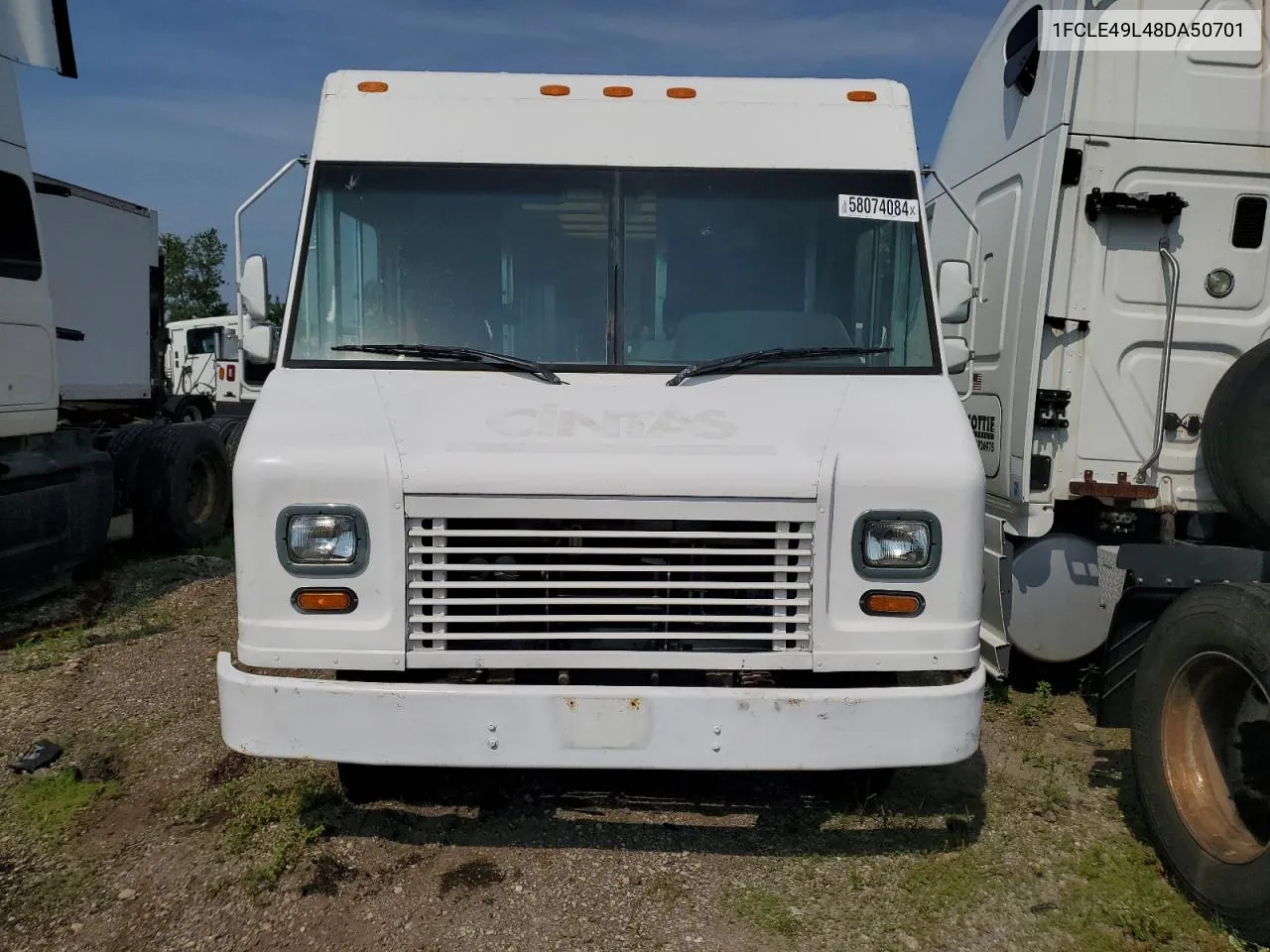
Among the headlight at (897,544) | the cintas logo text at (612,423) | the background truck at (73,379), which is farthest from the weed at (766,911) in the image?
the background truck at (73,379)

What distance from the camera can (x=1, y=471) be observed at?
247 inches

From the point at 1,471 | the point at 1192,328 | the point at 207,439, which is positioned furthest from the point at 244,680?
the point at 207,439

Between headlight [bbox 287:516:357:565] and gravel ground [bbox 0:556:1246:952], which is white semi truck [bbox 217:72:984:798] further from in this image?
gravel ground [bbox 0:556:1246:952]

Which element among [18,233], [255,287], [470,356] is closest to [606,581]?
[470,356]

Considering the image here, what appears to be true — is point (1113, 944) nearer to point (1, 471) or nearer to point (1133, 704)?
point (1133, 704)

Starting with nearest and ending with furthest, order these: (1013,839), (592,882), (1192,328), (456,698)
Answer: (456,698)
(592,882)
(1013,839)
(1192,328)

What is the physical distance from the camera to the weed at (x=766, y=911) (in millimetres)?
3294

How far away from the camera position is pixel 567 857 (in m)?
3.71

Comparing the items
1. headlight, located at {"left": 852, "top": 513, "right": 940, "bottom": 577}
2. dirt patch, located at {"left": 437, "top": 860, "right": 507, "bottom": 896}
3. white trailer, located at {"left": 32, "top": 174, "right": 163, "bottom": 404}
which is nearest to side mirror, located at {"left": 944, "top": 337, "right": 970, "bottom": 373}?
headlight, located at {"left": 852, "top": 513, "right": 940, "bottom": 577}

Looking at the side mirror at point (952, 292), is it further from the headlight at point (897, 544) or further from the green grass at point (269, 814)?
the green grass at point (269, 814)

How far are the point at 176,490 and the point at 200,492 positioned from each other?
0.76m

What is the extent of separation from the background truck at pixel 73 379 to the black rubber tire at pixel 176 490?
0.04ft

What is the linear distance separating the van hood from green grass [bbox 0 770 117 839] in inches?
85.1

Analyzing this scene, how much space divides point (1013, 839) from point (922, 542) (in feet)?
4.84
